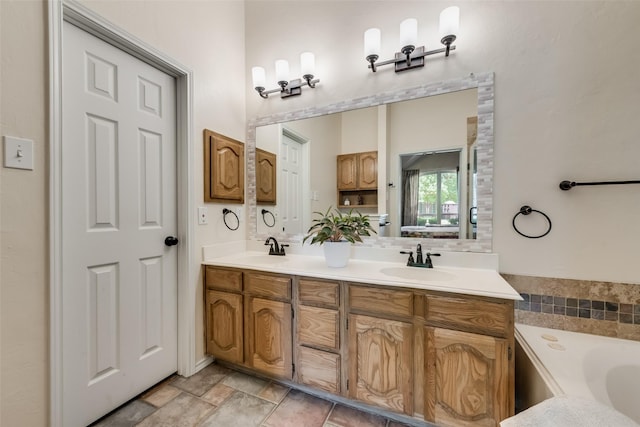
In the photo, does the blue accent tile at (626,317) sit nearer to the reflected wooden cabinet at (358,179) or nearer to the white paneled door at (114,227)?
the reflected wooden cabinet at (358,179)

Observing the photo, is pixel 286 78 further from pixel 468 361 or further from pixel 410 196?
pixel 468 361

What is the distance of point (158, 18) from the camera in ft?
4.99

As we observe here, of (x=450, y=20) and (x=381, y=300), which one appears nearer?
(x=381, y=300)

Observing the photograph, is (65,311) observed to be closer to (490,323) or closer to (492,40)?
(490,323)

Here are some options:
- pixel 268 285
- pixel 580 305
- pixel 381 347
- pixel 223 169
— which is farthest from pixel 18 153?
pixel 580 305

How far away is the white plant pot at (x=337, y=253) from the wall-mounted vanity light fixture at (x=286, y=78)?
1.23 m

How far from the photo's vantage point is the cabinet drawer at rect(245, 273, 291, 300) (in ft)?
5.00

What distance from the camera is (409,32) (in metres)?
1.55

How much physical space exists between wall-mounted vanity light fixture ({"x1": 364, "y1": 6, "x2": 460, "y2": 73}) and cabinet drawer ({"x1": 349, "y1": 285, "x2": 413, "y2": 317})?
4.67ft

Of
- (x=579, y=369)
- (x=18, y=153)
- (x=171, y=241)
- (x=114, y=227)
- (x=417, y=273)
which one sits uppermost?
(x=18, y=153)

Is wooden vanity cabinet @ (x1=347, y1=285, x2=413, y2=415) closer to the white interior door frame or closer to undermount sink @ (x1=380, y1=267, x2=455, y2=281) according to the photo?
undermount sink @ (x1=380, y1=267, x2=455, y2=281)

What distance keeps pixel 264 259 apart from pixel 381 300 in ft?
Answer: 3.08

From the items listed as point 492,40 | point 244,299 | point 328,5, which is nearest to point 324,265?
point 244,299

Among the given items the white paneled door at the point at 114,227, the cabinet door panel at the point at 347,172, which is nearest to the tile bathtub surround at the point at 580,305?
the cabinet door panel at the point at 347,172
